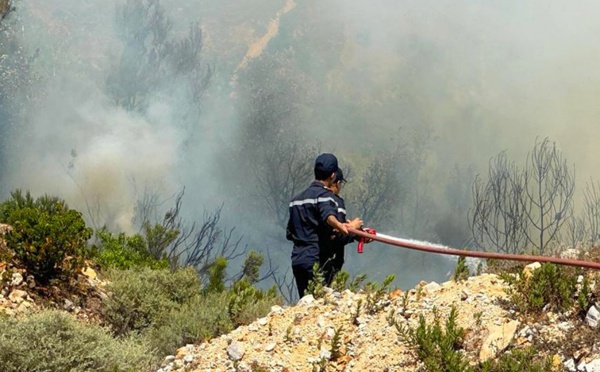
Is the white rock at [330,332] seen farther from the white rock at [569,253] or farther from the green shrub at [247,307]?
the white rock at [569,253]

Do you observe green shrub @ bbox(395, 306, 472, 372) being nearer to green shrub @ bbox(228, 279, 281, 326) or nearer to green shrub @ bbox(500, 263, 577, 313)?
green shrub @ bbox(500, 263, 577, 313)

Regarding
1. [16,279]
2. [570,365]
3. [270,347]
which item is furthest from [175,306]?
[570,365]

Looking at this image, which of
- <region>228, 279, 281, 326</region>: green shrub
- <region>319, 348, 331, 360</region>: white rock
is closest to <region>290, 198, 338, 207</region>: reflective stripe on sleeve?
<region>228, 279, 281, 326</region>: green shrub

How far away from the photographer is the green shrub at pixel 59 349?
4738 mm

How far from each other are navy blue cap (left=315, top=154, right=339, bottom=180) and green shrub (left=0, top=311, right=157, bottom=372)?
1.78 metres

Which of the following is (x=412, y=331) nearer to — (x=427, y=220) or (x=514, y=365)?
(x=514, y=365)

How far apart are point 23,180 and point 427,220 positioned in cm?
1774

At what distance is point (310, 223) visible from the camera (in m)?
6.10

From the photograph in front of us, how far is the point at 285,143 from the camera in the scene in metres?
36.8

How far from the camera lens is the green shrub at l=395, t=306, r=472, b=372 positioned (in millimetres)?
3828

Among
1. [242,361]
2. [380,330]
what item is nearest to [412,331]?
[380,330]

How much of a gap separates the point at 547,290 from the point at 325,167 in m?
2.13

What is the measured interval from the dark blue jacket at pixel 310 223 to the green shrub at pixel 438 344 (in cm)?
174

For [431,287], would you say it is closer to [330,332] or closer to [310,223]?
[330,332]
